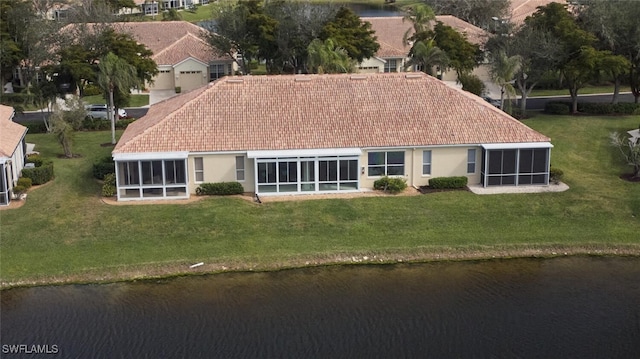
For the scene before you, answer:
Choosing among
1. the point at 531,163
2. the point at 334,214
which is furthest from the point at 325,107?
the point at 531,163

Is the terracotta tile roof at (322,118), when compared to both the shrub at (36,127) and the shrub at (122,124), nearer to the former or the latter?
the shrub at (122,124)

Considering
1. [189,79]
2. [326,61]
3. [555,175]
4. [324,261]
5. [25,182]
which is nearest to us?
[324,261]

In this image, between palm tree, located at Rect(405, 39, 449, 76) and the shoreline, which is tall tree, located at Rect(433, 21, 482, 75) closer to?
palm tree, located at Rect(405, 39, 449, 76)

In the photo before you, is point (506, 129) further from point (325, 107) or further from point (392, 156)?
point (325, 107)

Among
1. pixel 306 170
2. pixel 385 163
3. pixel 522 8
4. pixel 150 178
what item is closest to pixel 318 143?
pixel 306 170

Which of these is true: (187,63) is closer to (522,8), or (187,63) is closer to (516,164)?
(516,164)

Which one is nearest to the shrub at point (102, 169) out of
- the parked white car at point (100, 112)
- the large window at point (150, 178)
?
the large window at point (150, 178)
